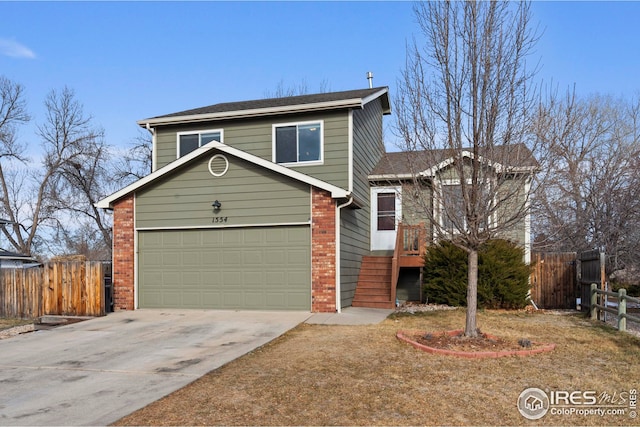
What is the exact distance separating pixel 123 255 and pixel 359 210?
6575 mm

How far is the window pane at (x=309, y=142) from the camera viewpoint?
13.7 metres

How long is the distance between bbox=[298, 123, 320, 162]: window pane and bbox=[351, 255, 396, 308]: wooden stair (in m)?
3.48

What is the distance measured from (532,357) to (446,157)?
3.22 metres

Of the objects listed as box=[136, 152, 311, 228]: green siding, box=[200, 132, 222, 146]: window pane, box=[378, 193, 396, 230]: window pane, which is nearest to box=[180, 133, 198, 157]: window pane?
box=[200, 132, 222, 146]: window pane

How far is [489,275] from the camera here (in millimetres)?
12828

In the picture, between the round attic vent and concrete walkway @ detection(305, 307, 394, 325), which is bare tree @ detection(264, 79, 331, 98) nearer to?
the round attic vent

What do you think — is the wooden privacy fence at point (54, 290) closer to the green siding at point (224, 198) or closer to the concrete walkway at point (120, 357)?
the concrete walkway at point (120, 357)

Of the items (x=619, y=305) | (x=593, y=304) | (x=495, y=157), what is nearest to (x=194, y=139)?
(x=495, y=157)

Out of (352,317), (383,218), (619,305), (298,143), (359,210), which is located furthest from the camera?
(383,218)

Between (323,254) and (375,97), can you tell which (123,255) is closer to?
(323,254)

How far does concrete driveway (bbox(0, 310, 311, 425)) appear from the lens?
5.31 metres

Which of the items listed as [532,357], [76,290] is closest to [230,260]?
[76,290]

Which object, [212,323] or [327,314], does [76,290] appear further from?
[327,314]

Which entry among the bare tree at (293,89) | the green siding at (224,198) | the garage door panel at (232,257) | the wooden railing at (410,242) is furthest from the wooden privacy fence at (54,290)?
the bare tree at (293,89)
